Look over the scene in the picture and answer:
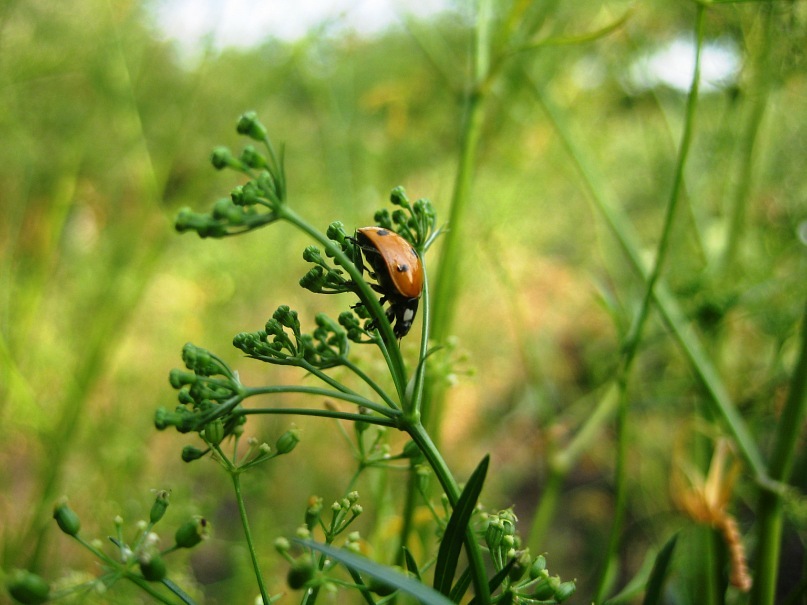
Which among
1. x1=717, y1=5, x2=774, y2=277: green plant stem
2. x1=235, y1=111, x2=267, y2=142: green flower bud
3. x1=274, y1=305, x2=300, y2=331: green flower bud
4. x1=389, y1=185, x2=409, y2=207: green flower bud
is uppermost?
x1=717, y1=5, x2=774, y2=277: green plant stem

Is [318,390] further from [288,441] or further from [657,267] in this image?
[657,267]

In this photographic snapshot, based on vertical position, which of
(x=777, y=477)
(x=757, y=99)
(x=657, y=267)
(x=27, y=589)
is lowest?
(x=27, y=589)

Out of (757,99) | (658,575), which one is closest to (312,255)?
(658,575)

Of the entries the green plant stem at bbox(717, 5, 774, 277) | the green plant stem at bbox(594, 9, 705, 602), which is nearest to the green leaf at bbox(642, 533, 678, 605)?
the green plant stem at bbox(594, 9, 705, 602)

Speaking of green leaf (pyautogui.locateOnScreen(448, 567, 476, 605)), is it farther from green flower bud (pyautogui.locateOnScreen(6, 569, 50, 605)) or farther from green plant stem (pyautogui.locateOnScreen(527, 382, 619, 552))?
green plant stem (pyautogui.locateOnScreen(527, 382, 619, 552))

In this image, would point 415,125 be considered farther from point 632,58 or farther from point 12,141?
point 12,141

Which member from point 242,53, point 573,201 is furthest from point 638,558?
point 242,53
